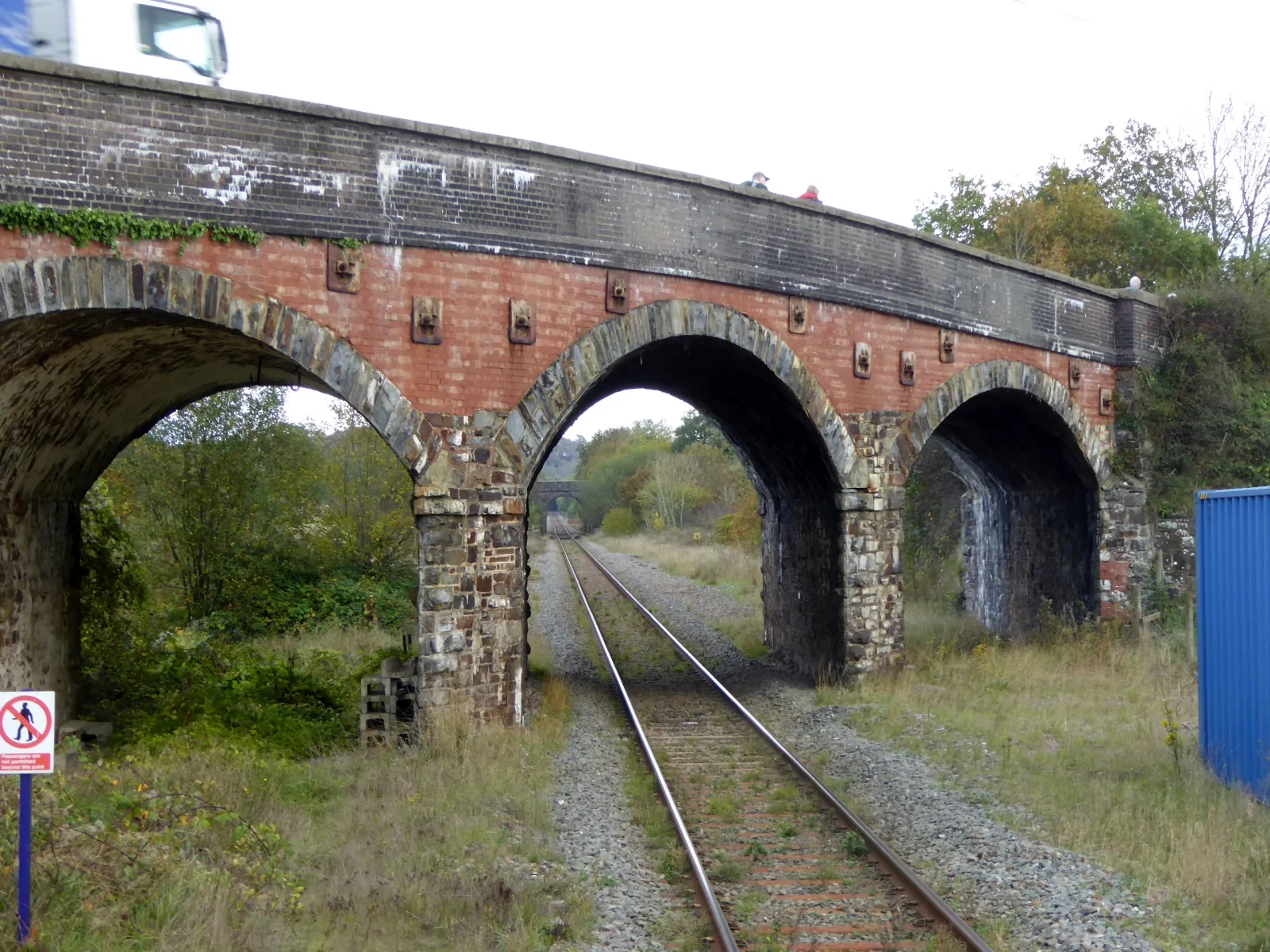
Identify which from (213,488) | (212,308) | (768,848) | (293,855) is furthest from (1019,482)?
(293,855)

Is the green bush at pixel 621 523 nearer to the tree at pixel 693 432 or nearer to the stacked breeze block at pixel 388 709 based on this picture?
the tree at pixel 693 432

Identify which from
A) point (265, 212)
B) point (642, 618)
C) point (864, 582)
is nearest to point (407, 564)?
point (642, 618)

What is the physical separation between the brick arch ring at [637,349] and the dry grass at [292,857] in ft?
11.3

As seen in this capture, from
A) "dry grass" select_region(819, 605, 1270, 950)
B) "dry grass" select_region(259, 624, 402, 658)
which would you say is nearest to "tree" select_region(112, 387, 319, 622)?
"dry grass" select_region(259, 624, 402, 658)

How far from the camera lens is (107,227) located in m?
8.52

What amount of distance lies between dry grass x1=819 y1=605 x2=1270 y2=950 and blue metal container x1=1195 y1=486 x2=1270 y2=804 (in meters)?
0.28

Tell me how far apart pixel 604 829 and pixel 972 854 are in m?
2.68

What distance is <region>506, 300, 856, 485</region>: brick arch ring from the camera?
1052cm

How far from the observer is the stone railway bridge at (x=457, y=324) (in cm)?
872

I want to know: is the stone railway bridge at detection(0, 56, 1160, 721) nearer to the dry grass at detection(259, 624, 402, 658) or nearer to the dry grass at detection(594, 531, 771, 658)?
the dry grass at detection(594, 531, 771, 658)

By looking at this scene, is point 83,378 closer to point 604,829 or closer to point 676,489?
point 604,829

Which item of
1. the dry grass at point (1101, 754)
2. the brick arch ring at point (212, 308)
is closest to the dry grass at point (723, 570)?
the dry grass at point (1101, 754)

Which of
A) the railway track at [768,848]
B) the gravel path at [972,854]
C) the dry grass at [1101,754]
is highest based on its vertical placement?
the dry grass at [1101,754]

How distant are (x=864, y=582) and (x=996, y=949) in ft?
25.8
